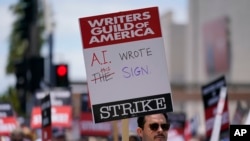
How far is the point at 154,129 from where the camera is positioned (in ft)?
26.3

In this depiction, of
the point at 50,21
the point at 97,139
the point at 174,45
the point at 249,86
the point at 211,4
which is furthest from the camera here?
the point at 174,45

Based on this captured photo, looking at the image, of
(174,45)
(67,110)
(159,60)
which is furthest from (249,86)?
(159,60)

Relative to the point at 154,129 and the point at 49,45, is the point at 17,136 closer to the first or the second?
the point at 154,129

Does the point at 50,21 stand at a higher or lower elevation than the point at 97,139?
higher

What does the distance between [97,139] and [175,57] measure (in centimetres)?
5208

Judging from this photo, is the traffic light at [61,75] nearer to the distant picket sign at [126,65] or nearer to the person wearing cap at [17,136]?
the person wearing cap at [17,136]

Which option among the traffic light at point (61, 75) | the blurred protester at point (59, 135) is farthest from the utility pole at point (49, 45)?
the blurred protester at point (59, 135)

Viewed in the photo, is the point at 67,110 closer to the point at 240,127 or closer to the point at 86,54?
the point at 86,54

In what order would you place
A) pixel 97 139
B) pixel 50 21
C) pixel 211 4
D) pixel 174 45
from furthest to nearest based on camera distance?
pixel 174 45
pixel 211 4
pixel 50 21
pixel 97 139

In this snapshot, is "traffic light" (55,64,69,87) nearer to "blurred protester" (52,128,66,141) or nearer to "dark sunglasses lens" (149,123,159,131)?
"blurred protester" (52,128,66,141)

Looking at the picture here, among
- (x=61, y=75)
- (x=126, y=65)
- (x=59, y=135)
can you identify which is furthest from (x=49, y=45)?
(x=126, y=65)

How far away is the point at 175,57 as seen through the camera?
66250mm

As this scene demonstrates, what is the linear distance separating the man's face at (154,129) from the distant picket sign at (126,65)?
6 centimetres

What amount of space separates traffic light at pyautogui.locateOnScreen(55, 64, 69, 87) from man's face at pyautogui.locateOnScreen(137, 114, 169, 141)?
8.96 metres
